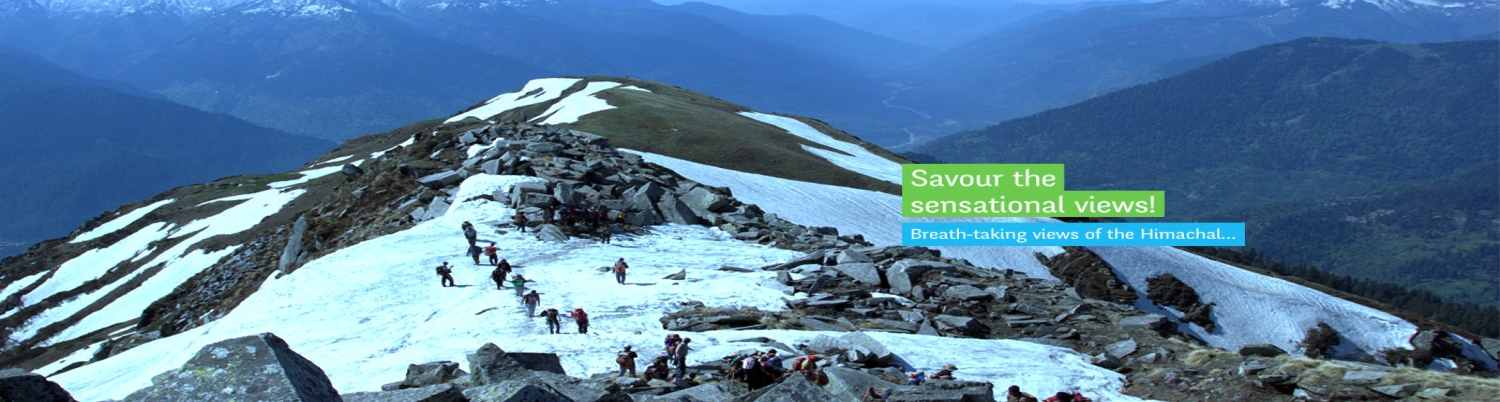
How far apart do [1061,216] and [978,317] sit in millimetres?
51761

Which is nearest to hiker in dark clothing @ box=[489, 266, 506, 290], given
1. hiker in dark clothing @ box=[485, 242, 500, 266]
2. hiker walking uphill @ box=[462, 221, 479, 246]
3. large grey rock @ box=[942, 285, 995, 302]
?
hiker in dark clothing @ box=[485, 242, 500, 266]

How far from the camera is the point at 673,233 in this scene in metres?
42.4

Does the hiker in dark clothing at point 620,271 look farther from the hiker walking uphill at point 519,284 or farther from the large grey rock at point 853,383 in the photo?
the large grey rock at point 853,383

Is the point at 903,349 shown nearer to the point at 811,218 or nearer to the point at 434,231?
the point at 434,231

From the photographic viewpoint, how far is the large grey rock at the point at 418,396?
12695 millimetres

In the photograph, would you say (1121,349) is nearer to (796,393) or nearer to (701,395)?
(701,395)

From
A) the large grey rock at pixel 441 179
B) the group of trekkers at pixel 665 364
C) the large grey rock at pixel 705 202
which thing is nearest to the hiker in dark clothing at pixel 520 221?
the large grey rock at pixel 705 202

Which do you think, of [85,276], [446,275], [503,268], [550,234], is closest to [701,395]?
[503,268]

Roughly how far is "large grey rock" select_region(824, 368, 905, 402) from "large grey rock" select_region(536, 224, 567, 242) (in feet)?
65.9

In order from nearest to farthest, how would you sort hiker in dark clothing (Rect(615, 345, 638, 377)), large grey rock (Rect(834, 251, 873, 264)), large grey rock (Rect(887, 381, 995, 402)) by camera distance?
1. large grey rock (Rect(887, 381, 995, 402))
2. hiker in dark clothing (Rect(615, 345, 638, 377))
3. large grey rock (Rect(834, 251, 873, 264))

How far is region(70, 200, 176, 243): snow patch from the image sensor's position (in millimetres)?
98812

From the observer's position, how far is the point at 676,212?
147 feet

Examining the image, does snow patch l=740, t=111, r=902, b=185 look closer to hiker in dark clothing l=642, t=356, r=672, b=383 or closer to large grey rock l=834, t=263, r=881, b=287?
large grey rock l=834, t=263, r=881, b=287

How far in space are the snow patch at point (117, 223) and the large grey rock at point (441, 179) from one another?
6636 centimetres
